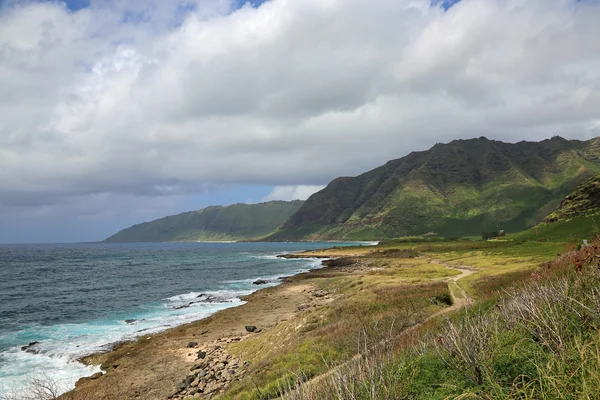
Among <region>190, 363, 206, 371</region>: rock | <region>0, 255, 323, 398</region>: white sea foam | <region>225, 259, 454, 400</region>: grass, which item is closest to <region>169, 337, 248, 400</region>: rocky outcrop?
<region>190, 363, 206, 371</region>: rock

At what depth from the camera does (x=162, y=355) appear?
28609mm

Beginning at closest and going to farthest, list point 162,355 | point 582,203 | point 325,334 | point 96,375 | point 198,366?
point 325,334, point 198,366, point 96,375, point 162,355, point 582,203

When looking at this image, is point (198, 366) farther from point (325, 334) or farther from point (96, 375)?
point (325, 334)

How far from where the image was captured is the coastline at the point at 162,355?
22625 millimetres

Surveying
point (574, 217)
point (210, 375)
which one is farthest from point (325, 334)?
point (574, 217)

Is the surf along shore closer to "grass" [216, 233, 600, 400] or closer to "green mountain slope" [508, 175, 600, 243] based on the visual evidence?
"grass" [216, 233, 600, 400]

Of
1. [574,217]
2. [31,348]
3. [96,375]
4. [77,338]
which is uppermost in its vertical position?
[31,348]

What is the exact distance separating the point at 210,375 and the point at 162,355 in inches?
302

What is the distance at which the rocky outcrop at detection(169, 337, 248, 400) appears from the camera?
68.9 ft

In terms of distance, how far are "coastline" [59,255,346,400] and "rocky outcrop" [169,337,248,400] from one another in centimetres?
67

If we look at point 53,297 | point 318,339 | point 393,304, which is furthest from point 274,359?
point 53,297

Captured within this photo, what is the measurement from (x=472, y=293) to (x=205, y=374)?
24.6m

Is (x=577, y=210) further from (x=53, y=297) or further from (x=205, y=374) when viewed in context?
(x=53, y=297)

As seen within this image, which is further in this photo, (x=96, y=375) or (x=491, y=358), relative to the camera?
(x=96, y=375)
